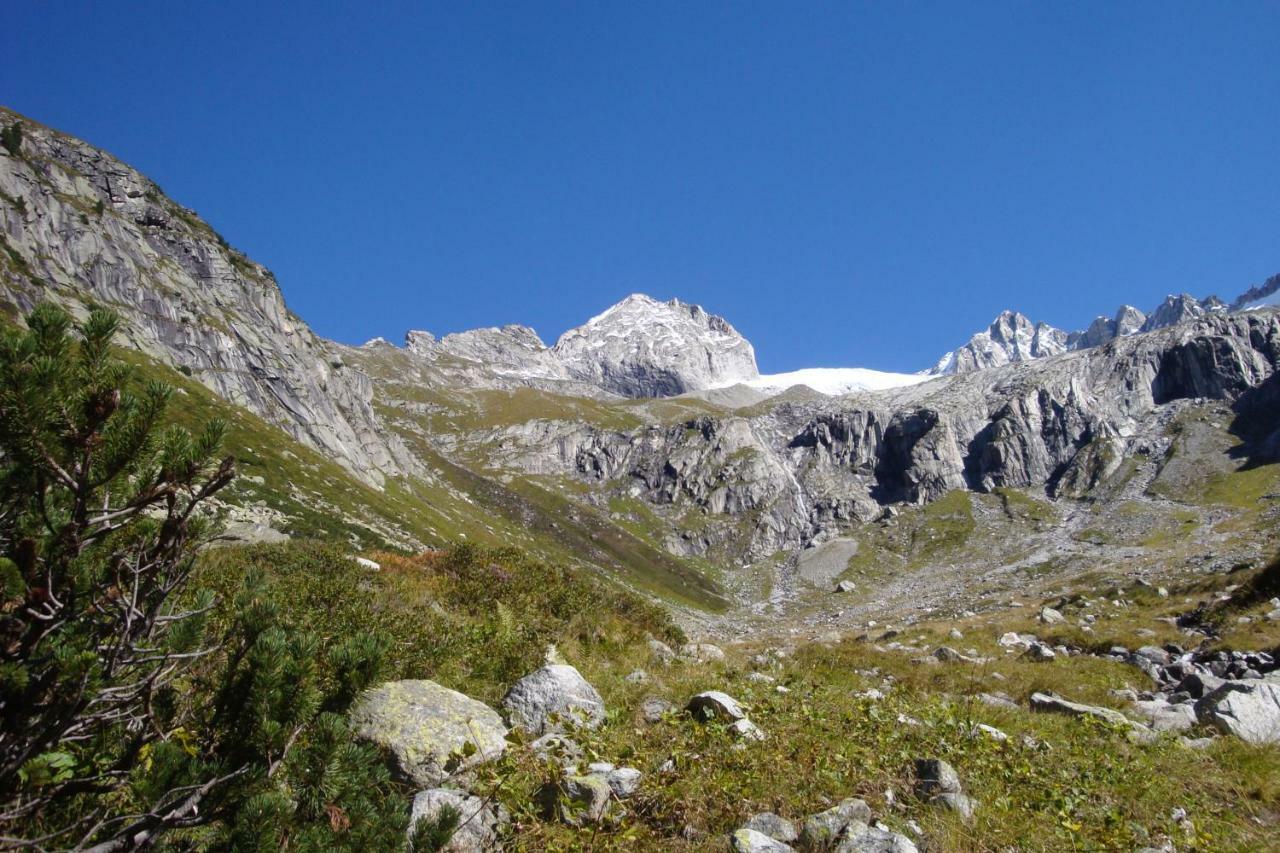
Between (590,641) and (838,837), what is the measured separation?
7.66m

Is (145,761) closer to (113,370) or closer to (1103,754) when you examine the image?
(113,370)

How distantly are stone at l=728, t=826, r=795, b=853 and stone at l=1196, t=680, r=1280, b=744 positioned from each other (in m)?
7.66

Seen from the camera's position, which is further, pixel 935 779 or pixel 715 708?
pixel 715 708

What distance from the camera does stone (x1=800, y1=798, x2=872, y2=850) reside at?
517 cm

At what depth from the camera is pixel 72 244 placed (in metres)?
109

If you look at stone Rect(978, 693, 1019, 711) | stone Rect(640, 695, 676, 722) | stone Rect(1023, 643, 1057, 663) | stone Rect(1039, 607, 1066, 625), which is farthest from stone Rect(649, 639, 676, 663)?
stone Rect(1039, 607, 1066, 625)

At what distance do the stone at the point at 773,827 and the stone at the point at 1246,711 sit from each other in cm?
731

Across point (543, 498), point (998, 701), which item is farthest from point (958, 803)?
point (543, 498)

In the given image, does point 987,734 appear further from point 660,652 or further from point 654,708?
point 660,652

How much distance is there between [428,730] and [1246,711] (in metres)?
11.1

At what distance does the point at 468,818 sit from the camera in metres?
5.21

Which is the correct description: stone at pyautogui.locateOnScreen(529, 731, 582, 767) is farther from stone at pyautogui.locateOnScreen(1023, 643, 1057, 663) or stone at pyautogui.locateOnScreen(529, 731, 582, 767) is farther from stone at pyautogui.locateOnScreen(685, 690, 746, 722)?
stone at pyautogui.locateOnScreen(1023, 643, 1057, 663)

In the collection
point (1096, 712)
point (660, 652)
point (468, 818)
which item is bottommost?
point (468, 818)

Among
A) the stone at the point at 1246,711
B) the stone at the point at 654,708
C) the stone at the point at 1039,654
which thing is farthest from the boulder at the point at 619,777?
the stone at the point at 1039,654
